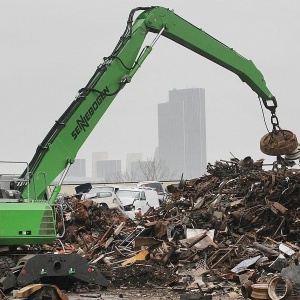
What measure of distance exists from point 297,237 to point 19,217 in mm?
8924

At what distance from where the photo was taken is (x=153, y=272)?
59.2 feet

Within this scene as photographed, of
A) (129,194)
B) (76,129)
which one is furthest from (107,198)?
(76,129)

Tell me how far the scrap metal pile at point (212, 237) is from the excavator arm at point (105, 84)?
289cm

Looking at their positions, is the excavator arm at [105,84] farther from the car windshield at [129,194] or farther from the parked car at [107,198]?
the car windshield at [129,194]

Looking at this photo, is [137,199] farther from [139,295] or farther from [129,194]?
[139,295]

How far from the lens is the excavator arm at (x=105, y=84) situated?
1656 cm

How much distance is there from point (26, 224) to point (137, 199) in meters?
22.8

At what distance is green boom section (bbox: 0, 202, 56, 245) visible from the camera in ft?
49.0

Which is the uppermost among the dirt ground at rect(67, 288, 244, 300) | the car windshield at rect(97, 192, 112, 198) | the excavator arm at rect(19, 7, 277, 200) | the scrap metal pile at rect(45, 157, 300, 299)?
the excavator arm at rect(19, 7, 277, 200)

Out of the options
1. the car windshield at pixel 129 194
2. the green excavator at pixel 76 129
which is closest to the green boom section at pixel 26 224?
the green excavator at pixel 76 129

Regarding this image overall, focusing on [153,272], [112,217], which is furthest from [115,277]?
[112,217]

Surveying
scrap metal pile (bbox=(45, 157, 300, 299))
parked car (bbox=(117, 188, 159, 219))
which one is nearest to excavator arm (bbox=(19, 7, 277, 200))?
scrap metal pile (bbox=(45, 157, 300, 299))

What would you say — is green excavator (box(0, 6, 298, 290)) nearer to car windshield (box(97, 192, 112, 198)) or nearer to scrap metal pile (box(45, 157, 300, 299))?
scrap metal pile (box(45, 157, 300, 299))

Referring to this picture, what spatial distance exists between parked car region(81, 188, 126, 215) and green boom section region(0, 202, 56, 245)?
16681mm
